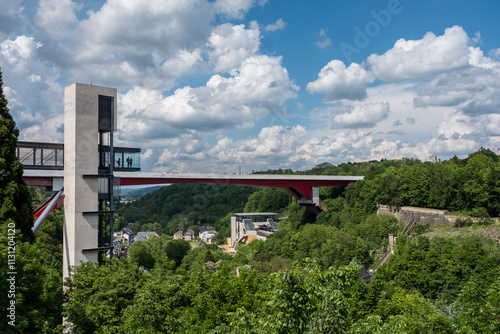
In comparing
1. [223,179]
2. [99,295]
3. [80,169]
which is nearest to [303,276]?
[99,295]

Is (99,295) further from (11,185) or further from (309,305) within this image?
(309,305)

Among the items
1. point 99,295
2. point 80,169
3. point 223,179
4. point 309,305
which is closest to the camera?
point 309,305

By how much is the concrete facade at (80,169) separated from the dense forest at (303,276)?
1102 millimetres

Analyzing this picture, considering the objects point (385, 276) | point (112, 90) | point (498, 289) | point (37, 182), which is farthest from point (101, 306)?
point (385, 276)

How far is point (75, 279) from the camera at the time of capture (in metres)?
13.2

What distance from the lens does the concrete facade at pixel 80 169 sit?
48.6ft

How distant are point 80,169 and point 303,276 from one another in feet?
34.8

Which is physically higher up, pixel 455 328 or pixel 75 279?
pixel 75 279

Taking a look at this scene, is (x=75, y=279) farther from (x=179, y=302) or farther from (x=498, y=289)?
(x=498, y=289)

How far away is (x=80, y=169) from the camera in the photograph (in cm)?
1502

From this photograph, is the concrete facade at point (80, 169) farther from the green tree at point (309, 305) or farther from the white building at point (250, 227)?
the white building at point (250, 227)

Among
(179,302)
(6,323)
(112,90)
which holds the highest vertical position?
(112,90)

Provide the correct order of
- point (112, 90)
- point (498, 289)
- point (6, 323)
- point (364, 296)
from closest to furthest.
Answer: point (6, 323), point (498, 289), point (112, 90), point (364, 296)

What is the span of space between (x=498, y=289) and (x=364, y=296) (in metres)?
7.28
